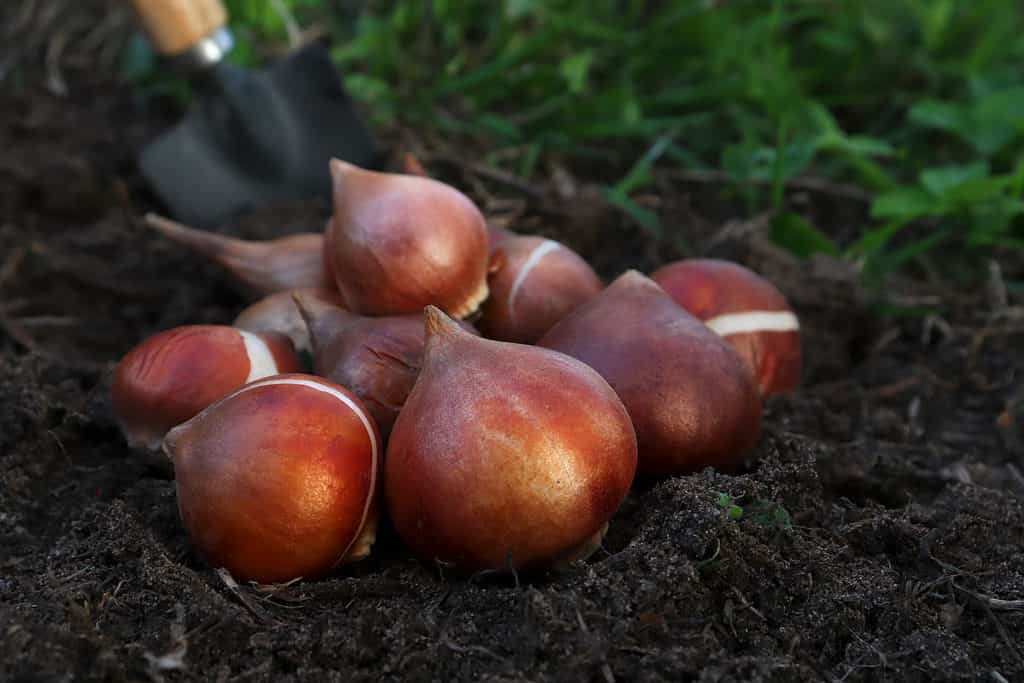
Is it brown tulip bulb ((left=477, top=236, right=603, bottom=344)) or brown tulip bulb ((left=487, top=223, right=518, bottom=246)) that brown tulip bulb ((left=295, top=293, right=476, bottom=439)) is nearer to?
brown tulip bulb ((left=477, top=236, right=603, bottom=344))

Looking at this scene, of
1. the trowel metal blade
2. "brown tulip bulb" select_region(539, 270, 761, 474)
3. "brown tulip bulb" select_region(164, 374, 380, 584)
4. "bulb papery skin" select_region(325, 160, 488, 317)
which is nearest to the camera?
"brown tulip bulb" select_region(164, 374, 380, 584)

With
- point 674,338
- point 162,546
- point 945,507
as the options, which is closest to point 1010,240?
point 945,507

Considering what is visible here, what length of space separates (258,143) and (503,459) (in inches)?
70.3

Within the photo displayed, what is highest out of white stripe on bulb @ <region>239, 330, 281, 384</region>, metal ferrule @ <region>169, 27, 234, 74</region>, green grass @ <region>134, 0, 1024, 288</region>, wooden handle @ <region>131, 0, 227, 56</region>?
Answer: wooden handle @ <region>131, 0, 227, 56</region>

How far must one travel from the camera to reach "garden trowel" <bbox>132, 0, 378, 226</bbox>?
2562mm

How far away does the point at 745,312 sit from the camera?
1.72m

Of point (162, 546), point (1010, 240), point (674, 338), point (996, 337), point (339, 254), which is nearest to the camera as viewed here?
point (162, 546)

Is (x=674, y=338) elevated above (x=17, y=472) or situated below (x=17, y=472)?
below

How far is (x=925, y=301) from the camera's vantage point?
2133mm

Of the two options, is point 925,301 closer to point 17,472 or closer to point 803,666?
point 803,666

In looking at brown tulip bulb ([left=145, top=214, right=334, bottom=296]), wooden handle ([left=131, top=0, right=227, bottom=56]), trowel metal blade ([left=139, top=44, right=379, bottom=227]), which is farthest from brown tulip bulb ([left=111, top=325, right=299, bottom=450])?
wooden handle ([left=131, top=0, right=227, bottom=56])

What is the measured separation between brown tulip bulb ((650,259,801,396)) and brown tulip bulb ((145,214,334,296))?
64 centimetres

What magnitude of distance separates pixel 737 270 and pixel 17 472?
4.13 feet

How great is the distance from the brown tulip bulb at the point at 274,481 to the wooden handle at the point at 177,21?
1631 millimetres
